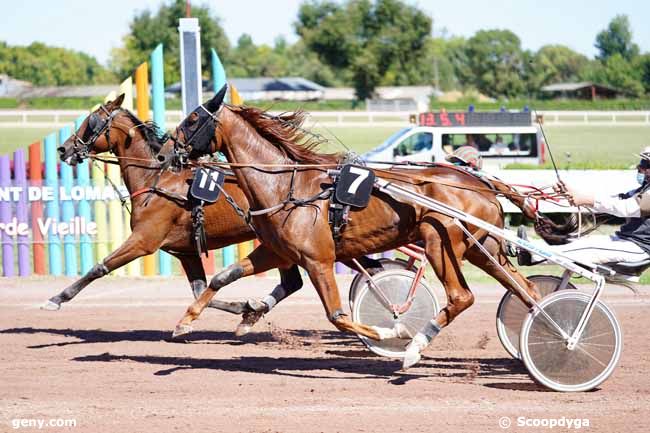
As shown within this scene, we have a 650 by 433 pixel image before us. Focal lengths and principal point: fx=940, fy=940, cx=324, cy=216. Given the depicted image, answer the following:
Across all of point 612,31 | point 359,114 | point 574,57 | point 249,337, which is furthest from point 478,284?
point 612,31

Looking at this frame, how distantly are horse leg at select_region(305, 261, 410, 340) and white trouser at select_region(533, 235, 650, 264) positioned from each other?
140 cm

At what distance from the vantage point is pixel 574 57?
125 meters

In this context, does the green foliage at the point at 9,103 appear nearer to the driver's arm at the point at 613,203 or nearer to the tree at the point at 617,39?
the driver's arm at the point at 613,203

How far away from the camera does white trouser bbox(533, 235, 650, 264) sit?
7.12m

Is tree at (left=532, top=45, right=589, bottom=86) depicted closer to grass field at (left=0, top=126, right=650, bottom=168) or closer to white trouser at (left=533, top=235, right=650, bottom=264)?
grass field at (left=0, top=126, right=650, bottom=168)

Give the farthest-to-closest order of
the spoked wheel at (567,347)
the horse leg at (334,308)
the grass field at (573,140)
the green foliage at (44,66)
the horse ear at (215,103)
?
1. the green foliage at (44,66)
2. the grass field at (573,140)
3. the horse ear at (215,103)
4. the horse leg at (334,308)
5. the spoked wheel at (567,347)

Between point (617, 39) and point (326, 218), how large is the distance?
133 m

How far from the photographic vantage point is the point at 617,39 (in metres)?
132

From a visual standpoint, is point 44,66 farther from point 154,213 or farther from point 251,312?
point 251,312

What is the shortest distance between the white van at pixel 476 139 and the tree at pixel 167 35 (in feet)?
174

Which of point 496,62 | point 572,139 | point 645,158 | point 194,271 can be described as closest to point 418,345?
point 645,158

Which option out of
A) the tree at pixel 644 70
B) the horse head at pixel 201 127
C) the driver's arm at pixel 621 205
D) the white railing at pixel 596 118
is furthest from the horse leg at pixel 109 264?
the tree at pixel 644 70

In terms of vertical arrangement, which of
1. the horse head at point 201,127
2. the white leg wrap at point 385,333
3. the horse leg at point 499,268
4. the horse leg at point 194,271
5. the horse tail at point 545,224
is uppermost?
the horse head at point 201,127

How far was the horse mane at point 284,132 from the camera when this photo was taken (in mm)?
7680
